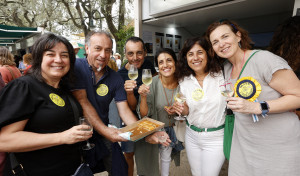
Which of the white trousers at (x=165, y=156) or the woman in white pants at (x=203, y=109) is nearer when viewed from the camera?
the woman in white pants at (x=203, y=109)

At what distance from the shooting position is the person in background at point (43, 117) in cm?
126

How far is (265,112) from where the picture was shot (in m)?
1.50

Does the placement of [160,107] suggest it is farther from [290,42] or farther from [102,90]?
[290,42]

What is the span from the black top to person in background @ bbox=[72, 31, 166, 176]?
0.44m

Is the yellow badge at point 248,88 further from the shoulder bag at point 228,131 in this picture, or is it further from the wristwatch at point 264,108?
the shoulder bag at point 228,131

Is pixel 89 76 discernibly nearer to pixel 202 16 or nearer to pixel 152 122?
pixel 152 122

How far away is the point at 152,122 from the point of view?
6.64ft

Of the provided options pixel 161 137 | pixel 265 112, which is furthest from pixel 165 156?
pixel 265 112

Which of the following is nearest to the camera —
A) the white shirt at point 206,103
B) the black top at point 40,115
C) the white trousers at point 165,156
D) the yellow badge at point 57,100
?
the black top at point 40,115

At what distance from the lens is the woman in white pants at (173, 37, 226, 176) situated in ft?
6.81

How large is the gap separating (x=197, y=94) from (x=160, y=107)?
22.8 inches

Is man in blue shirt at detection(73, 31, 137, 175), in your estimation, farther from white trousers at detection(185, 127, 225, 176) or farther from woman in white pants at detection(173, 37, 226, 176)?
white trousers at detection(185, 127, 225, 176)

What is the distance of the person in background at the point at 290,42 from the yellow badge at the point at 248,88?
815 mm

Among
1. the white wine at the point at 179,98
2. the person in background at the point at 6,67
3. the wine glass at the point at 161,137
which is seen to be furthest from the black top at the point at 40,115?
the person in background at the point at 6,67
